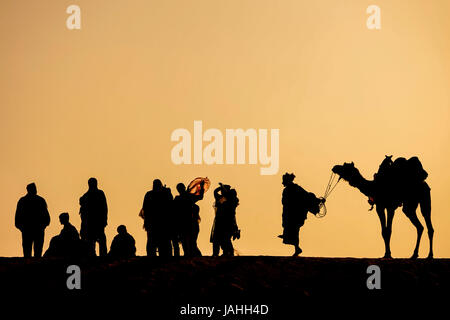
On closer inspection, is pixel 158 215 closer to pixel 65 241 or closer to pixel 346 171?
pixel 65 241

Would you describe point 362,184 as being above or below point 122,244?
above

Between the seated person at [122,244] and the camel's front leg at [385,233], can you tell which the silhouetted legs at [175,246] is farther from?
the camel's front leg at [385,233]

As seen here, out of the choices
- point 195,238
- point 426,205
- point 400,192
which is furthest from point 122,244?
point 426,205

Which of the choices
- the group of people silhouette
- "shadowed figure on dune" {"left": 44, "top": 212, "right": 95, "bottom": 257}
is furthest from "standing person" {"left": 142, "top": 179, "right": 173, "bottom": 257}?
"shadowed figure on dune" {"left": 44, "top": 212, "right": 95, "bottom": 257}

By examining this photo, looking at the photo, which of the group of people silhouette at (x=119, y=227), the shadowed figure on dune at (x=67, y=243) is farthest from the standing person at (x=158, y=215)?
the shadowed figure on dune at (x=67, y=243)

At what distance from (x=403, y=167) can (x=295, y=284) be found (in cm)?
866

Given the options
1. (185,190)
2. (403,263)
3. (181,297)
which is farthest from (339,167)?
(181,297)

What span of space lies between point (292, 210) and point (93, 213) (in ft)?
16.6

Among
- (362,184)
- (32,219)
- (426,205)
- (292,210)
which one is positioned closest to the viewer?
(32,219)

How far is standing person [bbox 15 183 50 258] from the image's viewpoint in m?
25.2

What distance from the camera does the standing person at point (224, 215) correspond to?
1072 inches

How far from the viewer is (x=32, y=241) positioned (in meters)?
25.5

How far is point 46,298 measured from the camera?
1605 centimetres
